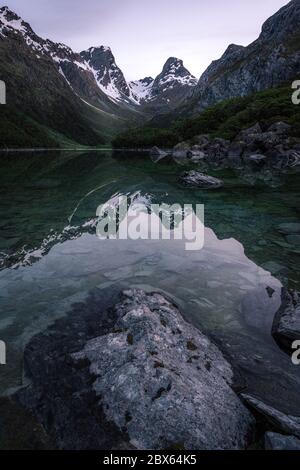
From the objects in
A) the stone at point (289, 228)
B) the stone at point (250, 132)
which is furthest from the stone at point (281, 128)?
the stone at point (289, 228)

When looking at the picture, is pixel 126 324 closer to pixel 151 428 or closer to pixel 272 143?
pixel 151 428

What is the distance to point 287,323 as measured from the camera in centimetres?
891

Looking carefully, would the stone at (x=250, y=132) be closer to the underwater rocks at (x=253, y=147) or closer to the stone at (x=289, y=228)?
the underwater rocks at (x=253, y=147)

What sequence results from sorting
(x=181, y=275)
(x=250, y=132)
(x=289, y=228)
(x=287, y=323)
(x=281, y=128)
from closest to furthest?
(x=287, y=323), (x=181, y=275), (x=289, y=228), (x=281, y=128), (x=250, y=132)

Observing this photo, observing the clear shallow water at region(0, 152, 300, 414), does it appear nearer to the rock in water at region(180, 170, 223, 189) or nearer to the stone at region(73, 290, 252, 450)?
the stone at region(73, 290, 252, 450)

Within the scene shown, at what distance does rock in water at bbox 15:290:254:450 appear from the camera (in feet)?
18.1

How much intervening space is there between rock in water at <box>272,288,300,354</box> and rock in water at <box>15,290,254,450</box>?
6.47 ft

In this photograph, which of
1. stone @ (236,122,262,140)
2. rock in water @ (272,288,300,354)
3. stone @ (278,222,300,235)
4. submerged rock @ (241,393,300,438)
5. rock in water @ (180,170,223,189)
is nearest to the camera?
submerged rock @ (241,393,300,438)

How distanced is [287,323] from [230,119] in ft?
440

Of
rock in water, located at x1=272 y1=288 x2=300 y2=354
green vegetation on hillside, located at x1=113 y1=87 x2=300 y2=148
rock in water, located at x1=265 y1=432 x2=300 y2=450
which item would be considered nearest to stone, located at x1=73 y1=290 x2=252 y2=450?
rock in water, located at x1=265 y1=432 x2=300 y2=450

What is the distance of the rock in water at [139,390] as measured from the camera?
5527 mm
